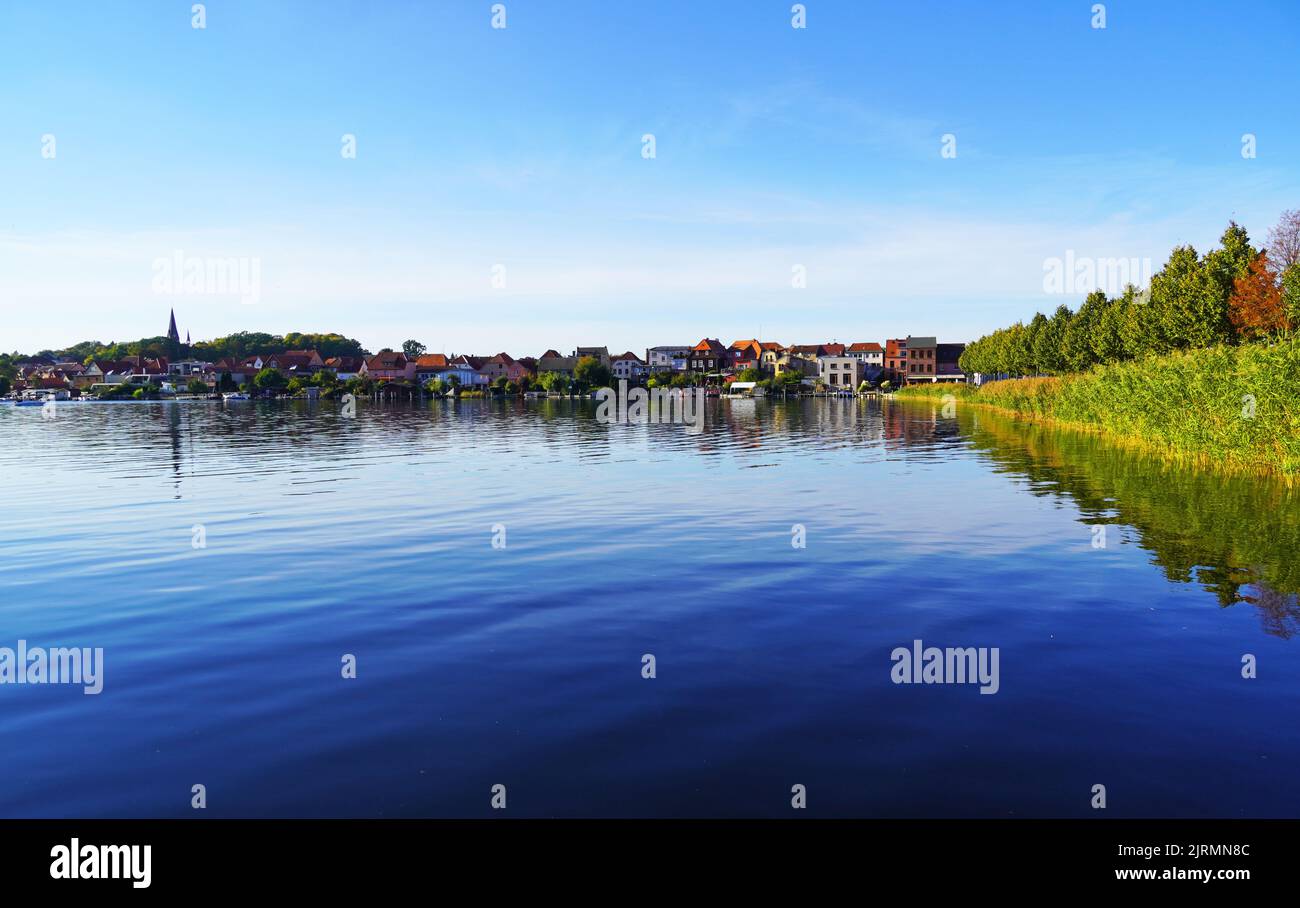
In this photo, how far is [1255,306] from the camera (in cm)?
7275

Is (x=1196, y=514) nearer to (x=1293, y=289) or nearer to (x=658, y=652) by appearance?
(x=658, y=652)

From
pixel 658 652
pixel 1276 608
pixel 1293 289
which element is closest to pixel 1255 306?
pixel 1293 289

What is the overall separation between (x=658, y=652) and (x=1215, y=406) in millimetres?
31572

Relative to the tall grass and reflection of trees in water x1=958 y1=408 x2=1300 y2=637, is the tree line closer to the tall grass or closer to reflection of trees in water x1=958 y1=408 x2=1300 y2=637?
the tall grass

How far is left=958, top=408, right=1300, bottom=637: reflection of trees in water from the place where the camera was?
57.8 feet

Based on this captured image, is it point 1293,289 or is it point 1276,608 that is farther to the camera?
point 1293,289

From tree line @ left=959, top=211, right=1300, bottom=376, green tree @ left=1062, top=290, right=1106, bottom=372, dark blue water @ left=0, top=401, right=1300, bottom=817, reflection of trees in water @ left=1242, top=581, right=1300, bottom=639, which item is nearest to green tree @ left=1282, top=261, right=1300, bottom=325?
tree line @ left=959, top=211, right=1300, bottom=376

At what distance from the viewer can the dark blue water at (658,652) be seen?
911 cm

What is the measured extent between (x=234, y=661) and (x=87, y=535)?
15.5 m

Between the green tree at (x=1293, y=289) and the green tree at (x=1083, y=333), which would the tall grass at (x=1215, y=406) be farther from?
the green tree at (x=1083, y=333)
